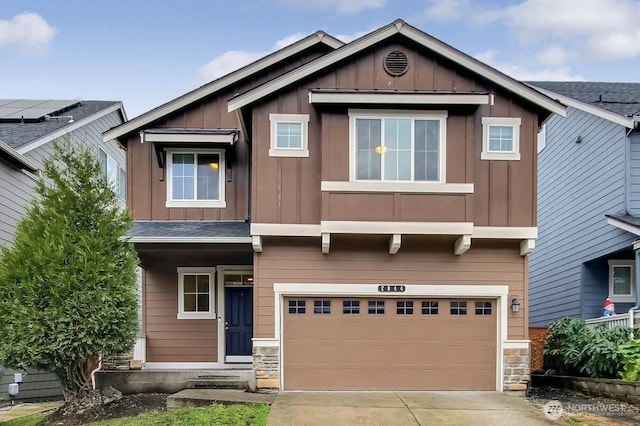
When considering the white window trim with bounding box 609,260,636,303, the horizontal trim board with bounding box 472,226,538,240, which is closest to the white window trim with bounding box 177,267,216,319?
the horizontal trim board with bounding box 472,226,538,240

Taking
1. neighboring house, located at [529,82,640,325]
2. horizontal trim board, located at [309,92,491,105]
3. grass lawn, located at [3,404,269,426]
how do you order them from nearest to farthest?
grass lawn, located at [3,404,269,426] < horizontal trim board, located at [309,92,491,105] < neighboring house, located at [529,82,640,325]

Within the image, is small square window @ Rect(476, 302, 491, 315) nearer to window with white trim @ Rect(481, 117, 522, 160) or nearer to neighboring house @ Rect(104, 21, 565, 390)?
neighboring house @ Rect(104, 21, 565, 390)

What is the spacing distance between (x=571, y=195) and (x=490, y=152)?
6.57 metres

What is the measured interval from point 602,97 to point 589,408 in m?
9.03

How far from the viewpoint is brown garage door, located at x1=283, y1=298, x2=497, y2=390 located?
10.1 meters

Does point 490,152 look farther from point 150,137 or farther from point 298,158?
point 150,137

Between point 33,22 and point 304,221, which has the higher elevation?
point 33,22

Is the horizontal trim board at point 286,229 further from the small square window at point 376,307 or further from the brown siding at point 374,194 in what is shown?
the small square window at point 376,307

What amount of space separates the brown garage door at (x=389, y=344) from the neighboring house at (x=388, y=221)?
2 centimetres

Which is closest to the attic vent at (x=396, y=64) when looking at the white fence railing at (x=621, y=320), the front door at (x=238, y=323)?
the front door at (x=238, y=323)

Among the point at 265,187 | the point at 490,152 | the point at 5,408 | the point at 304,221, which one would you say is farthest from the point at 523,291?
the point at 5,408

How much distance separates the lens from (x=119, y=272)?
340 inches

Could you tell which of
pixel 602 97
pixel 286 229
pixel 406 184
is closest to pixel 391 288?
pixel 406 184

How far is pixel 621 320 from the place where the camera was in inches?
447
